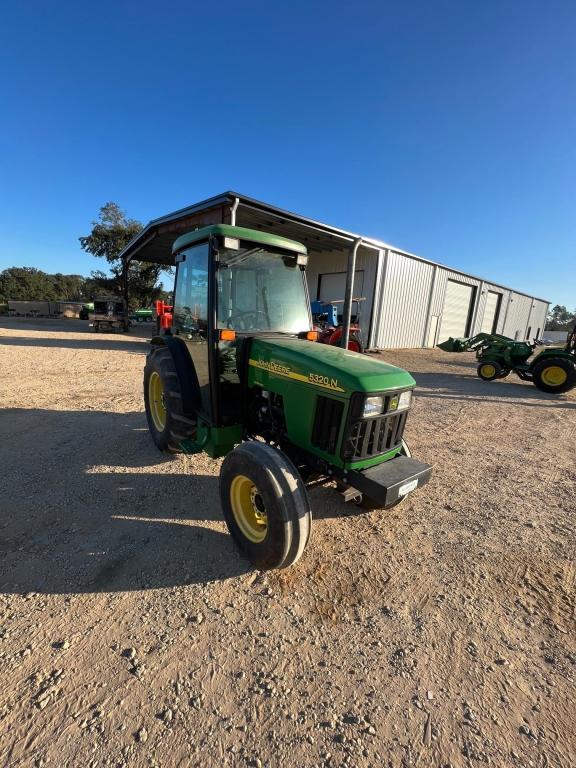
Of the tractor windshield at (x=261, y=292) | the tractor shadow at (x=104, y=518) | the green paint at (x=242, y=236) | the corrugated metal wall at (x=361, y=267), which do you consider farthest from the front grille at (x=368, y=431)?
the corrugated metal wall at (x=361, y=267)

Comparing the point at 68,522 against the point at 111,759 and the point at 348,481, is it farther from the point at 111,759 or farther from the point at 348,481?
the point at 348,481

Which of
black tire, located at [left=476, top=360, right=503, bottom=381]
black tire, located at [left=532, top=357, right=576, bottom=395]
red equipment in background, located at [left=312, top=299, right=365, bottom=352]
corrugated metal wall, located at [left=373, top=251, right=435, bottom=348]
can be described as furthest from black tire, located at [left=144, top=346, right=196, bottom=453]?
corrugated metal wall, located at [left=373, top=251, right=435, bottom=348]

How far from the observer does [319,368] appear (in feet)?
8.29

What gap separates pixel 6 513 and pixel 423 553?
3.34m

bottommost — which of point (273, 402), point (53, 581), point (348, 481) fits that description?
point (53, 581)

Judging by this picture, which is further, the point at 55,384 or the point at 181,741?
the point at 55,384

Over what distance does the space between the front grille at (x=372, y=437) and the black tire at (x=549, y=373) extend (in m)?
8.90

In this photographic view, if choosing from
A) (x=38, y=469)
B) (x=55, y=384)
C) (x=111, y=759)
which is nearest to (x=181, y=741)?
(x=111, y=759)

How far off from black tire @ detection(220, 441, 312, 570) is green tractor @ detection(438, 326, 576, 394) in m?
9.77

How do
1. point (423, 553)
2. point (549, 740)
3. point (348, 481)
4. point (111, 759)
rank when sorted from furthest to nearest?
point (423, 553)
point (348, 481)
point (549, 740)
point (111, 759)

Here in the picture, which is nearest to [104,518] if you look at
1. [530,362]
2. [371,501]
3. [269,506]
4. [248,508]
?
[248,508]

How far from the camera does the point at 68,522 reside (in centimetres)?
291

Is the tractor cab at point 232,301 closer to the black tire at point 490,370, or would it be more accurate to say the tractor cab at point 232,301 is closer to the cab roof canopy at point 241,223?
the cab roof canopy at point 241,223

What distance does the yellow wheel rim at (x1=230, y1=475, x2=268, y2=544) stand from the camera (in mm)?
2553
